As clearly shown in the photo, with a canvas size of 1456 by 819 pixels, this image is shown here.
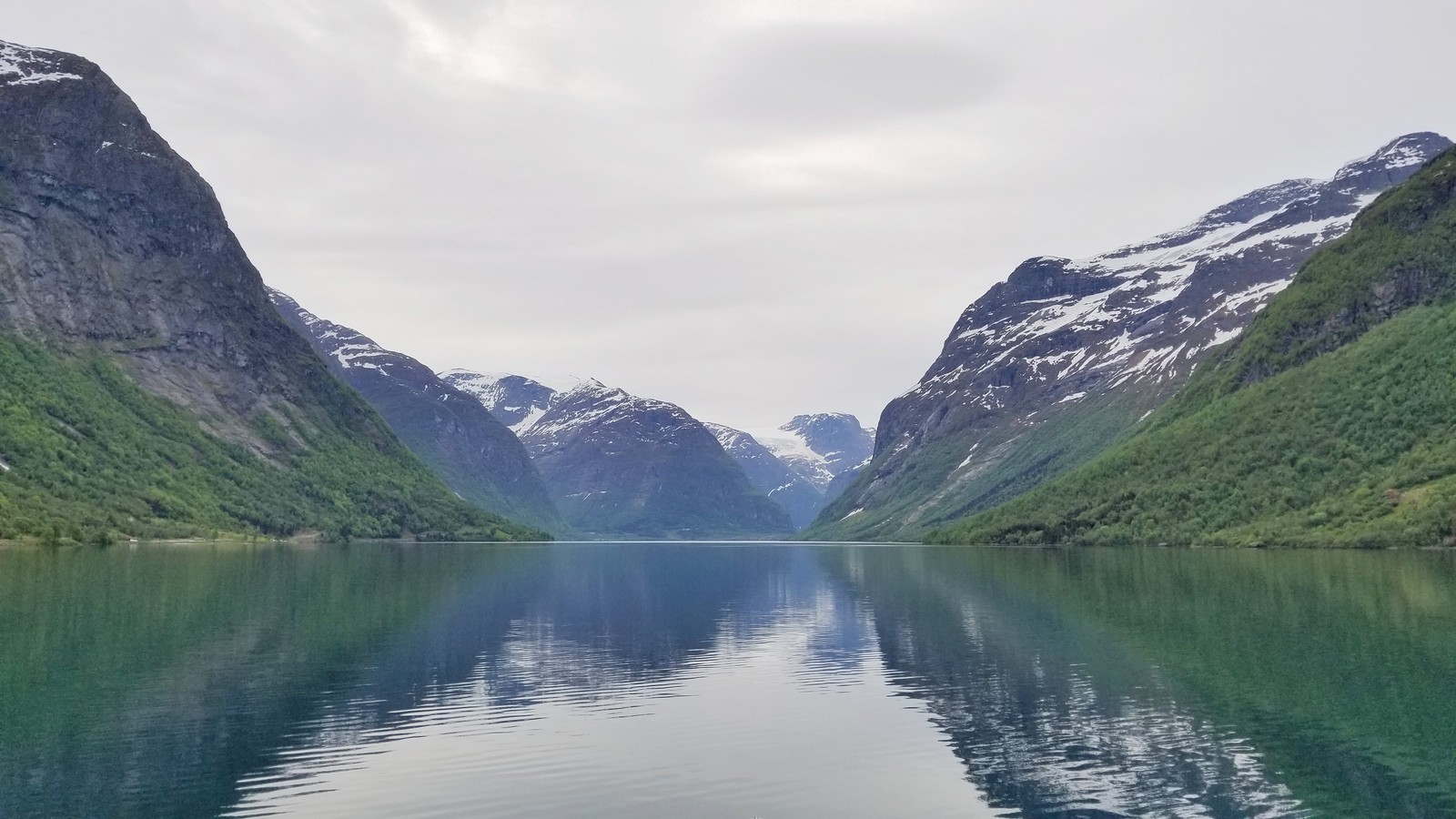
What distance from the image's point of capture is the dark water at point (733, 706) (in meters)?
36.6

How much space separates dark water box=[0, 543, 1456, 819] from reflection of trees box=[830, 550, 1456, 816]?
0.22 metres

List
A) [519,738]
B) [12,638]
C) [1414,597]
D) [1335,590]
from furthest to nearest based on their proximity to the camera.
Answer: [1335,590] → [1414,597] → [12,638] → [519,738]

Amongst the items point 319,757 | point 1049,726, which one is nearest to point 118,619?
point 319,757

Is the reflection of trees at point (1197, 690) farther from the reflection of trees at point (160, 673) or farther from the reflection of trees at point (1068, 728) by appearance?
the reflection of trees at point (160, 673)

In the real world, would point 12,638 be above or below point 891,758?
above

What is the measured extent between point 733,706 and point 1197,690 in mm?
22129

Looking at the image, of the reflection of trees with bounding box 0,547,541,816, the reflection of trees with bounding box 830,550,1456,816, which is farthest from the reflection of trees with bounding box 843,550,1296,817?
the reflection of trees with bounding box 0,547,541,816

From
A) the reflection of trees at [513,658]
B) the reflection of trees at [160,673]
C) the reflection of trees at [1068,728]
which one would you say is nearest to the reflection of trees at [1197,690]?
the reflection of trees at [1068,728]

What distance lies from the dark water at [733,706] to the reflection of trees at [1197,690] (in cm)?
22

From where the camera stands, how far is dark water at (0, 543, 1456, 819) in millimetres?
36625

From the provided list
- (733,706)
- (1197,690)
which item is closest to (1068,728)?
(1197,690)

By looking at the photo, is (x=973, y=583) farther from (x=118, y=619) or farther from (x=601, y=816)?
(x=601, y=816)

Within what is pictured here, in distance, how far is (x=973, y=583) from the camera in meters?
134

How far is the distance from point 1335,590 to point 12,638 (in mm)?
99129
